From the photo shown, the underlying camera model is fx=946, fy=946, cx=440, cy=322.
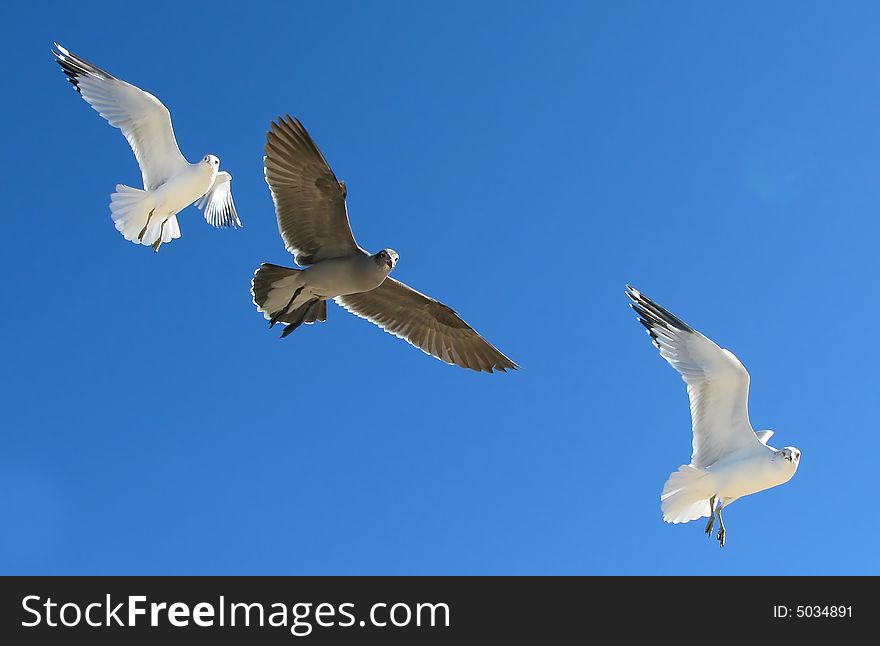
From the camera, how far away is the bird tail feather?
27.3 ft

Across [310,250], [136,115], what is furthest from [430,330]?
[136,115]

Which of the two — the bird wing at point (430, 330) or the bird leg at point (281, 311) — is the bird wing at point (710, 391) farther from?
the bird leg at point (281, 311)

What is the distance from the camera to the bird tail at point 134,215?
36.7ft

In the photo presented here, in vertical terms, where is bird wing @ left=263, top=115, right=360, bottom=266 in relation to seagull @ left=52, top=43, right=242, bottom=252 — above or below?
below

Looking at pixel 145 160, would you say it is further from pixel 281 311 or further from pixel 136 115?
pixel 281 311

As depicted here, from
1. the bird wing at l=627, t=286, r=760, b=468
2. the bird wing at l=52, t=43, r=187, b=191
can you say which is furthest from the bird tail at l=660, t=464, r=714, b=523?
the bird wing at l=52, t=43, r=187, b=191

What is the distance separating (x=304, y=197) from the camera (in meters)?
8.16

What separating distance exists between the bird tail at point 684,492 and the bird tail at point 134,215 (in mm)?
6712

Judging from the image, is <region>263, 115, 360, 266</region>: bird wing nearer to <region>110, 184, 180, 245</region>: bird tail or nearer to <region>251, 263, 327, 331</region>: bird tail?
<region>251, 263, 327, 331</region>: bird tail

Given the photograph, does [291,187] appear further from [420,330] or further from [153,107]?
[153,107]

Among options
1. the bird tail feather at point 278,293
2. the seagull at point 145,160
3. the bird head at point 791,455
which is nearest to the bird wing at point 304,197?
the bird tail feather at point 278,293

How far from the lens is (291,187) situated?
26.5 feet

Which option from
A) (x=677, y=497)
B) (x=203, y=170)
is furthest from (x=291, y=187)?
(x=677, y=497)

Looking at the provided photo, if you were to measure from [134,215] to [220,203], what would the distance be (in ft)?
7.36
